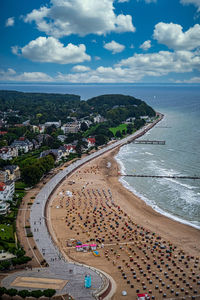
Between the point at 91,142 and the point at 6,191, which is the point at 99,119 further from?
the point at 6,191

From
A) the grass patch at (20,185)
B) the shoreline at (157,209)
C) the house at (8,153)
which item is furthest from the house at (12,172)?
the shoreline at (157,209)

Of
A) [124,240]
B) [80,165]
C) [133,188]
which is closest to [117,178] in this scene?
[133,188]

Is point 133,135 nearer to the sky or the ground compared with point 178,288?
nearer to the sky

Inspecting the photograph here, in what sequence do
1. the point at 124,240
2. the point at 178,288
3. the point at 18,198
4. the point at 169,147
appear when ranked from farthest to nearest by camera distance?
the point at 169,147 < the point at 18,198 < the point at 124,240 < the point at 178,288

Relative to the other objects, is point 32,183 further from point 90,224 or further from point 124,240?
point 124,240

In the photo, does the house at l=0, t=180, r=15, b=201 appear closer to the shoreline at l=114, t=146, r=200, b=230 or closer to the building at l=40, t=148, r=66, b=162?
the shoreline at l=114, t=146, r=200, b=230

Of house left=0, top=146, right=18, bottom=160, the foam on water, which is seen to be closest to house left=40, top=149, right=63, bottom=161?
house left=0, top=146, right=18, bottom=160
